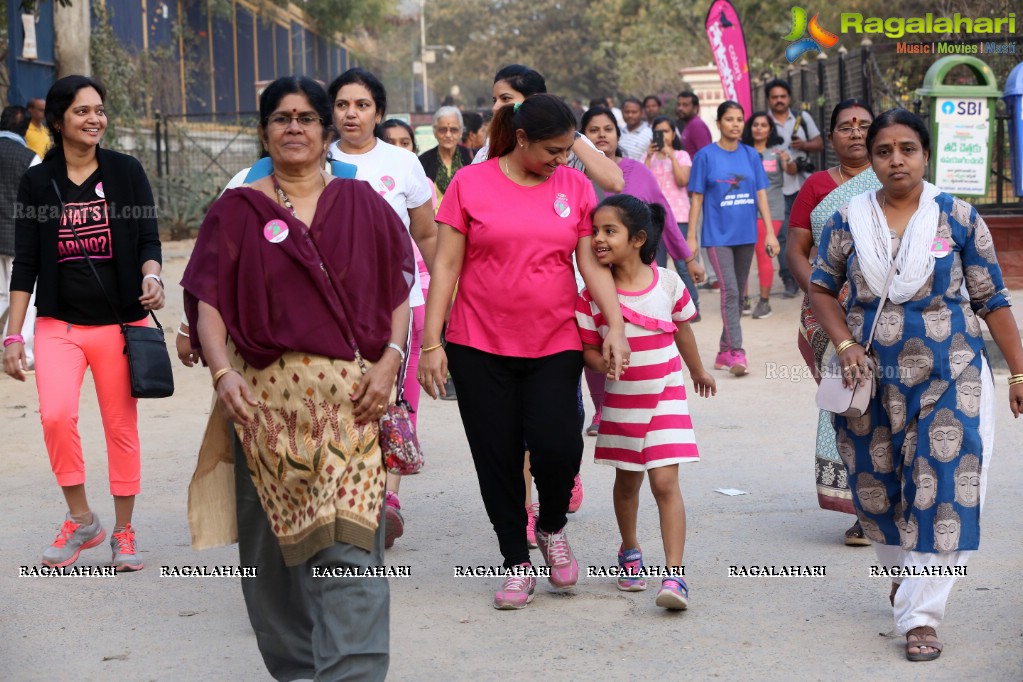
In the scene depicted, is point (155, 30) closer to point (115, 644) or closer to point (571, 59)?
point (115, 644)

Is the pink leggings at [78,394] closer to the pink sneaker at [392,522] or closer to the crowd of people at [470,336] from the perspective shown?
the crowd of people at [470,336]

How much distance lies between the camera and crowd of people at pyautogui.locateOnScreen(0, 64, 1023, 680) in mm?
3672

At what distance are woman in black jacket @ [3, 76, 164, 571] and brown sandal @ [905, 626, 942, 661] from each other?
9.88 feet

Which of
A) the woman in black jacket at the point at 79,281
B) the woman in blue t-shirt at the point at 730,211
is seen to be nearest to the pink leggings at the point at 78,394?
the woman in black jacket at the point at 79,281

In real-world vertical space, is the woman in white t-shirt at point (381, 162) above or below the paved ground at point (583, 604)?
above

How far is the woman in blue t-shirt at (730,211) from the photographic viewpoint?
9648mm

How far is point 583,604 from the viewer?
16.1 feet

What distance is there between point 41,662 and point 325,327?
1713 mm

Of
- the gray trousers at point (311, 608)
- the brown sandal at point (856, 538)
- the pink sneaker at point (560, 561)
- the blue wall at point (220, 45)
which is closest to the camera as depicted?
the gray trousers at point (311, 608)

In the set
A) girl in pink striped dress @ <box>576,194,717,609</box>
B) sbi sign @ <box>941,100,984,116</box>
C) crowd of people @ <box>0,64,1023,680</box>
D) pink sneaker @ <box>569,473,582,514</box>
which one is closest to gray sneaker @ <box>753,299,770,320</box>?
sbi sign @ <box>941,100,984,116</box>

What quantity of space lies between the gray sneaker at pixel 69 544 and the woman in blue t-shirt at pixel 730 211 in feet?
17.2

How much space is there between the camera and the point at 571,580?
500 cm

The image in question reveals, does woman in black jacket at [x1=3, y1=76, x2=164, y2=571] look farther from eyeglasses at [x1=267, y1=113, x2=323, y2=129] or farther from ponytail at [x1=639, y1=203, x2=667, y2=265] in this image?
ponytail at [x1=639, y1=203, x2=667, y2=265]

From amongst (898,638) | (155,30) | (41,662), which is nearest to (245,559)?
(41,662)
